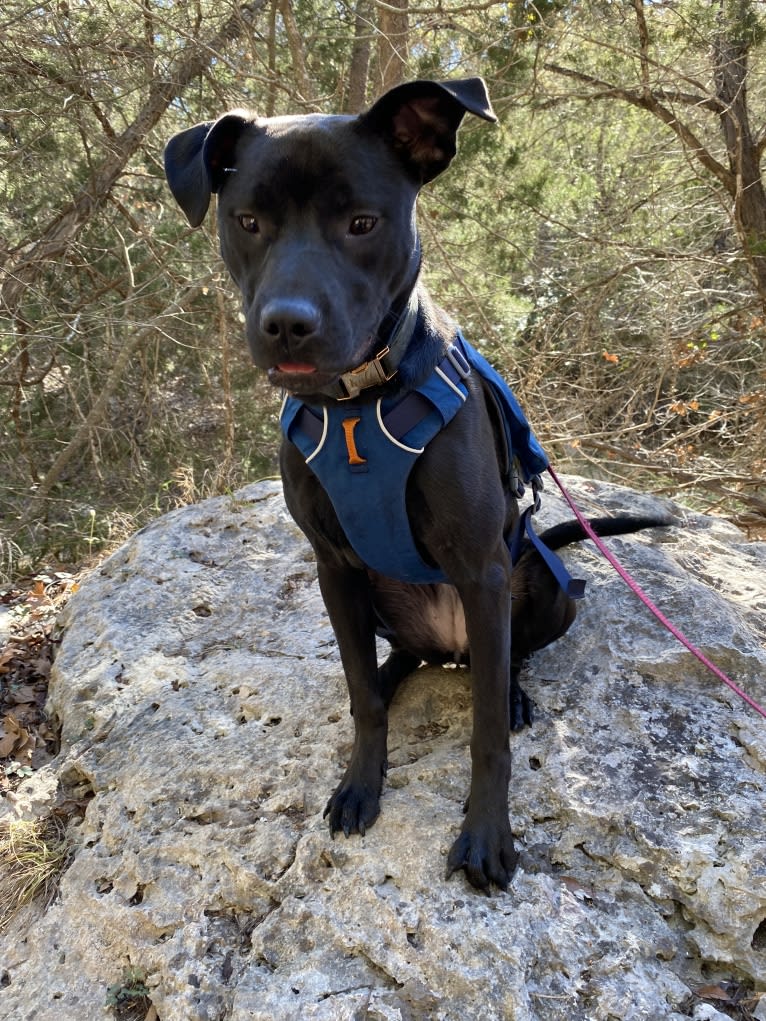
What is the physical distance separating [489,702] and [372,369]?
87cm

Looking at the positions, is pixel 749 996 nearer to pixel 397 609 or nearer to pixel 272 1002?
pixel 272 1002

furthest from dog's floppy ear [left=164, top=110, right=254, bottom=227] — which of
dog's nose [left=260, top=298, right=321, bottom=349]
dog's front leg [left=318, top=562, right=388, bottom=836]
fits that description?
dog's front leg [left=318, top=562, right=388, bottom=836]

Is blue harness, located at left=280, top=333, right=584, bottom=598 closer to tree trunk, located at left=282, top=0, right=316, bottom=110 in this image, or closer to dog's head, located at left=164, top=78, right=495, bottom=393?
dog's head, located at left=164, top=78, right=495, bottom=393

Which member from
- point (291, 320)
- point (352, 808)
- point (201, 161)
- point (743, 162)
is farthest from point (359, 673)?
point (743, 162)

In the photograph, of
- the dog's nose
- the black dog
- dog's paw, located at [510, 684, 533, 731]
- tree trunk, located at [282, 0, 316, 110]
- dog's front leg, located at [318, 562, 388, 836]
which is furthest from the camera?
tree trunk, located at [282, 0, 316, 110]

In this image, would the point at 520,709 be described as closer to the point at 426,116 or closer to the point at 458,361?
the point at 458,361

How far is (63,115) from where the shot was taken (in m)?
5.30

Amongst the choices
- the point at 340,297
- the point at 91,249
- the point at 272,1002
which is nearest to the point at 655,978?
the point at 272,1002

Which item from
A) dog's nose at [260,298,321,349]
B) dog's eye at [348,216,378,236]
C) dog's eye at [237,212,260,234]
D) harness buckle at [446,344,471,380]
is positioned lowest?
harness buckle at [446,344,471,380]

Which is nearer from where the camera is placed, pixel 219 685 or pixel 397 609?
pixel 397 609

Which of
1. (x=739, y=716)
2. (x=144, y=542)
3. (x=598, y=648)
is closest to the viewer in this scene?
(x=739, y=716)

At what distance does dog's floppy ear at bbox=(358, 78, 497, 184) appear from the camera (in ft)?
6.16

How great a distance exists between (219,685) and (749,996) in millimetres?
1769

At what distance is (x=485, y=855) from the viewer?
190cm
